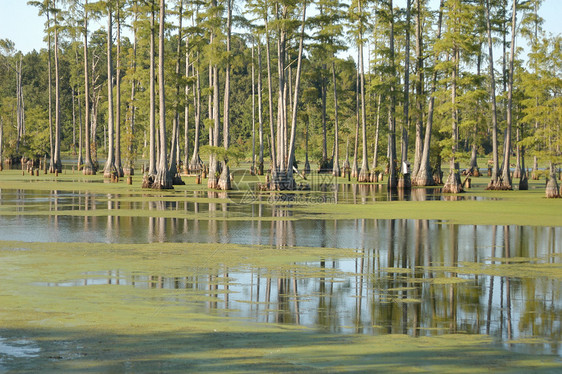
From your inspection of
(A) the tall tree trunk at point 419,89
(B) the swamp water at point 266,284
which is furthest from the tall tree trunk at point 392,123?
(B) the swamp water at point 266,284

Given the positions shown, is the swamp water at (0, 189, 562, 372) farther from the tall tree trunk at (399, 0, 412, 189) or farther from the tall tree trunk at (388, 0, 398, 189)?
the tall tree trunk at (388, 0, 398, 189)

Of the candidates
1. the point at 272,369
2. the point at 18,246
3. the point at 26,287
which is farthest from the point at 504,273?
the point at 18,246

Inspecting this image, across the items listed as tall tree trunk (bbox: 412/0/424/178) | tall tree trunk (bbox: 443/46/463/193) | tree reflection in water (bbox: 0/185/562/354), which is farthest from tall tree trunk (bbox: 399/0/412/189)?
tree reflection in water (bbox: 0/185/562/354)

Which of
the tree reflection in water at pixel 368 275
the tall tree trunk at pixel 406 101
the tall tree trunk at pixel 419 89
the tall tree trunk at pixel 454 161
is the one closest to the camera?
the tree reflection in water at pixel 368 275

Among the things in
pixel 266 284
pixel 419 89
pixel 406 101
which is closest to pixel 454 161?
pixel 406 101

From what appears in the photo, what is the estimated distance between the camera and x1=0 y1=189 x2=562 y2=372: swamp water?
8.90 m

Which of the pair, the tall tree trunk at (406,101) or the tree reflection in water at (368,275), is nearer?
the tree reflection in water at (368,275)

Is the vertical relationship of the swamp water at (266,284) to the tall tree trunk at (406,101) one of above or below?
below

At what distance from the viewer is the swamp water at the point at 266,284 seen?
350 inches

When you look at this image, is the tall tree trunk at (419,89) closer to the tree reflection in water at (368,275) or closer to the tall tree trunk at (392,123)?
the tall tree trunk at (392,123)

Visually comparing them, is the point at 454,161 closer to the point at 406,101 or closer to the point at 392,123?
the point at 406,101

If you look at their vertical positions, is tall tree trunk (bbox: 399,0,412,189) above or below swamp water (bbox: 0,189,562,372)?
above

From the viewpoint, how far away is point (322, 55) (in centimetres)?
4944

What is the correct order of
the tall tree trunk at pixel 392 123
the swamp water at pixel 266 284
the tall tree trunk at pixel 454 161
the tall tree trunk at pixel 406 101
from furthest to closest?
the tall tree trunk at pixel 392 123, the tall tree trunk at pixel 406 101, the tall tree trunk at pixel 454 161, the swamp water at pixel 266 284
